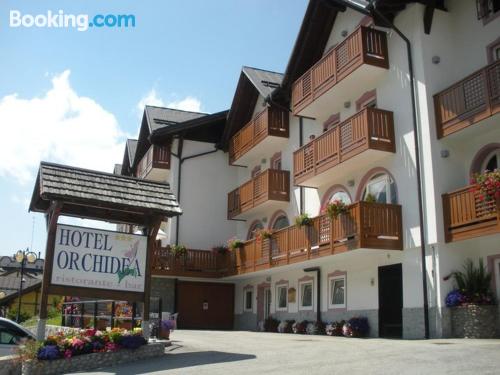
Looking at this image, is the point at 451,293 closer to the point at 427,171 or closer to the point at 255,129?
the point at 427,171

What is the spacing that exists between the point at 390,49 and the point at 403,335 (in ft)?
29.9

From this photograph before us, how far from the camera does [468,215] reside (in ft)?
52.0

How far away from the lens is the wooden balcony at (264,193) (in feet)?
83.6

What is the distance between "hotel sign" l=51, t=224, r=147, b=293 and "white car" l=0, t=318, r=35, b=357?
5.10 ft

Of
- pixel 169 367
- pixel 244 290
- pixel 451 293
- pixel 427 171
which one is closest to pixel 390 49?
pixel 427 171

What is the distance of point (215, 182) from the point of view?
31.6m

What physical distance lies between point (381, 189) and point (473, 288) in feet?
15.9

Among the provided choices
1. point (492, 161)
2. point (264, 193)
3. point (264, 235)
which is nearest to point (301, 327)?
point (264, 235)

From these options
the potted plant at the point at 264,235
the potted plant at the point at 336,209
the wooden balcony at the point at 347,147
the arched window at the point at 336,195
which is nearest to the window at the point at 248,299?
the potted plant at the point at 264,235

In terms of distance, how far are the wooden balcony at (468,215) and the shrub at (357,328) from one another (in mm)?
4335

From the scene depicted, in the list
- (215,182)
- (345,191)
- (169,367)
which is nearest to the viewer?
(169,367)

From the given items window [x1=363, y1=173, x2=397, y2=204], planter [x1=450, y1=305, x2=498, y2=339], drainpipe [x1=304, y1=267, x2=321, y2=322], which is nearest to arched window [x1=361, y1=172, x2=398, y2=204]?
window [x1=363, y1=173, x2=397, y2=204]

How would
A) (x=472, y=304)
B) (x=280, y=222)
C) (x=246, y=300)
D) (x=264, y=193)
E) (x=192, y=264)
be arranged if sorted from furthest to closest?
(x=246, y=300) → (x=192, y=264) → (x=280, y=222) → (x=264, y=193) → (x=472, y=304)

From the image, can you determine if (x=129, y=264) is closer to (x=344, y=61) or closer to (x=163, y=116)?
(x=344, y=61)
